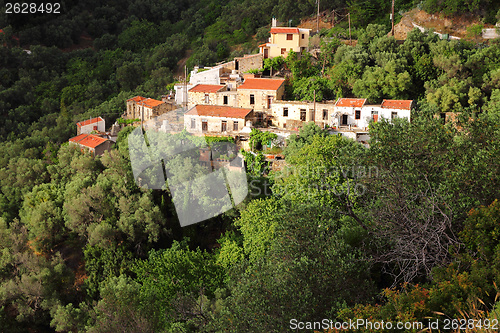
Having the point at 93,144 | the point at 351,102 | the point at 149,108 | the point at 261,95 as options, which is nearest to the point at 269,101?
the point at 261,95

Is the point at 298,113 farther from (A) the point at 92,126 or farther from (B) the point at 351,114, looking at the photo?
(A) the point at 92,126

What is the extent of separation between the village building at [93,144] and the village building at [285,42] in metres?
10.5

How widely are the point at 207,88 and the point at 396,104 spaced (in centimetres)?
1050

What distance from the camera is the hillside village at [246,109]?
24.5 m

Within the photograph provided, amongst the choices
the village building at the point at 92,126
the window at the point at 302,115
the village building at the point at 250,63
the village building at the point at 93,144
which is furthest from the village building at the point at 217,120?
the village building at the point at 92,126

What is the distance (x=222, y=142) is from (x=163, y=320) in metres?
10.8

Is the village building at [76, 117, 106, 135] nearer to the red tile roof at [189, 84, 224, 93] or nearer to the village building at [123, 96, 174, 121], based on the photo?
the village building at [123, 96, 174, 121]

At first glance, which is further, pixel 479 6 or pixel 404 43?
pixel 479 6

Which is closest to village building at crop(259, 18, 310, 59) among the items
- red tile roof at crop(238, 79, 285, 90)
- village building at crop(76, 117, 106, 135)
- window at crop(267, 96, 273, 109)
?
red tile roof at crop(238, 79, 285, 90)

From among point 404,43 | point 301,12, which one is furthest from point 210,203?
point 301,12

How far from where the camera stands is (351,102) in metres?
24.9

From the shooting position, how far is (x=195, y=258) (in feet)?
64.6

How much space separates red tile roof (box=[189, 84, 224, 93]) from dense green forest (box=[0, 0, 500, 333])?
3.84 metres

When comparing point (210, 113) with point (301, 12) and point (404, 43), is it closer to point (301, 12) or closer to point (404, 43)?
point (404, 43)
